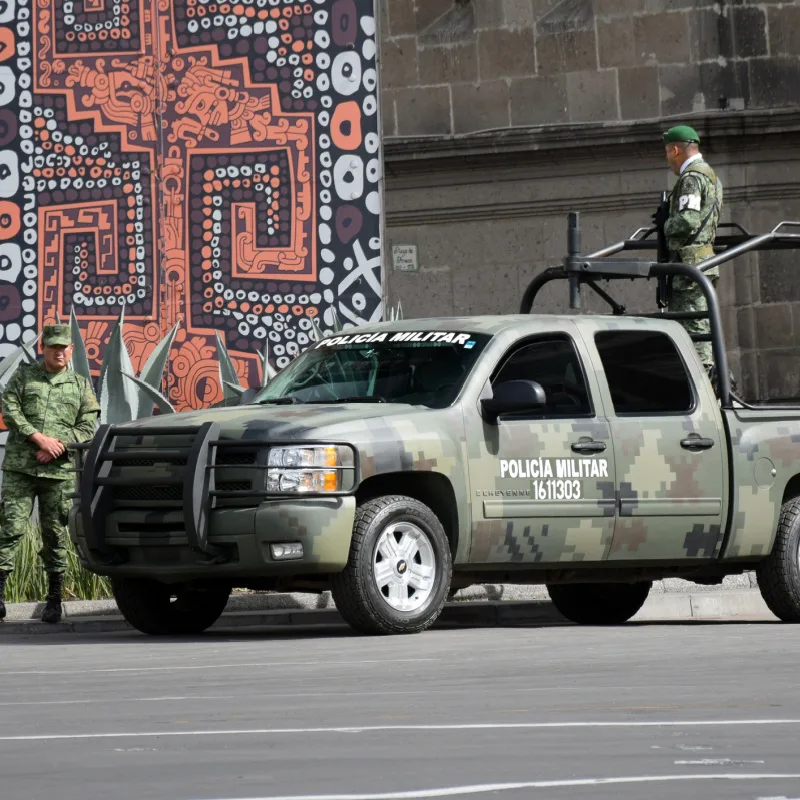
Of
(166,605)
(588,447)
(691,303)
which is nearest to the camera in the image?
(588,447)

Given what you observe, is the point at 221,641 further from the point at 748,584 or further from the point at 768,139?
the point at 768,139

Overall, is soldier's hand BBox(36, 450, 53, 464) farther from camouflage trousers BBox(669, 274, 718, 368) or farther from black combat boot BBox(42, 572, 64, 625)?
camouflage trousers BBox(669, 274, 718, 368)

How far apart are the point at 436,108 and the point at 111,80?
646 centimetres

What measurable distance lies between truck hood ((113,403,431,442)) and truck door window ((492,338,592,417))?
2.56 ft

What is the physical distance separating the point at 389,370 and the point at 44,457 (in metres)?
2.52

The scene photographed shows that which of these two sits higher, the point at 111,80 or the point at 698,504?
the point at 111,80

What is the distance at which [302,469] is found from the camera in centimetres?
1066

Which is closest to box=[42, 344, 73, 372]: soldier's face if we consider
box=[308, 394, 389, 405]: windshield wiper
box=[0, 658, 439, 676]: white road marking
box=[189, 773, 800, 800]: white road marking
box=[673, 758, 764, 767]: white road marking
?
box=[308, 394, 389, 405]: windshield wiper

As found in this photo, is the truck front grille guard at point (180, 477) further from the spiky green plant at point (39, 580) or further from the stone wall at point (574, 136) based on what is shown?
the stone wall at point (574, 136)

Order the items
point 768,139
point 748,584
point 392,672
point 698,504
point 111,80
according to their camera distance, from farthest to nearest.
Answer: point 768,139 → point 111,80 → point 748,584 → point 698,504 → point 392,672

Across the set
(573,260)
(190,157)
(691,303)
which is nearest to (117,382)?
(190,157)

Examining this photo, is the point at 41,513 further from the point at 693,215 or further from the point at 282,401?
the point at 693,215

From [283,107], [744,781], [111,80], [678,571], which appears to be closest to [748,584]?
[678,571]

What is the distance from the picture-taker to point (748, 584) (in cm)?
1605
